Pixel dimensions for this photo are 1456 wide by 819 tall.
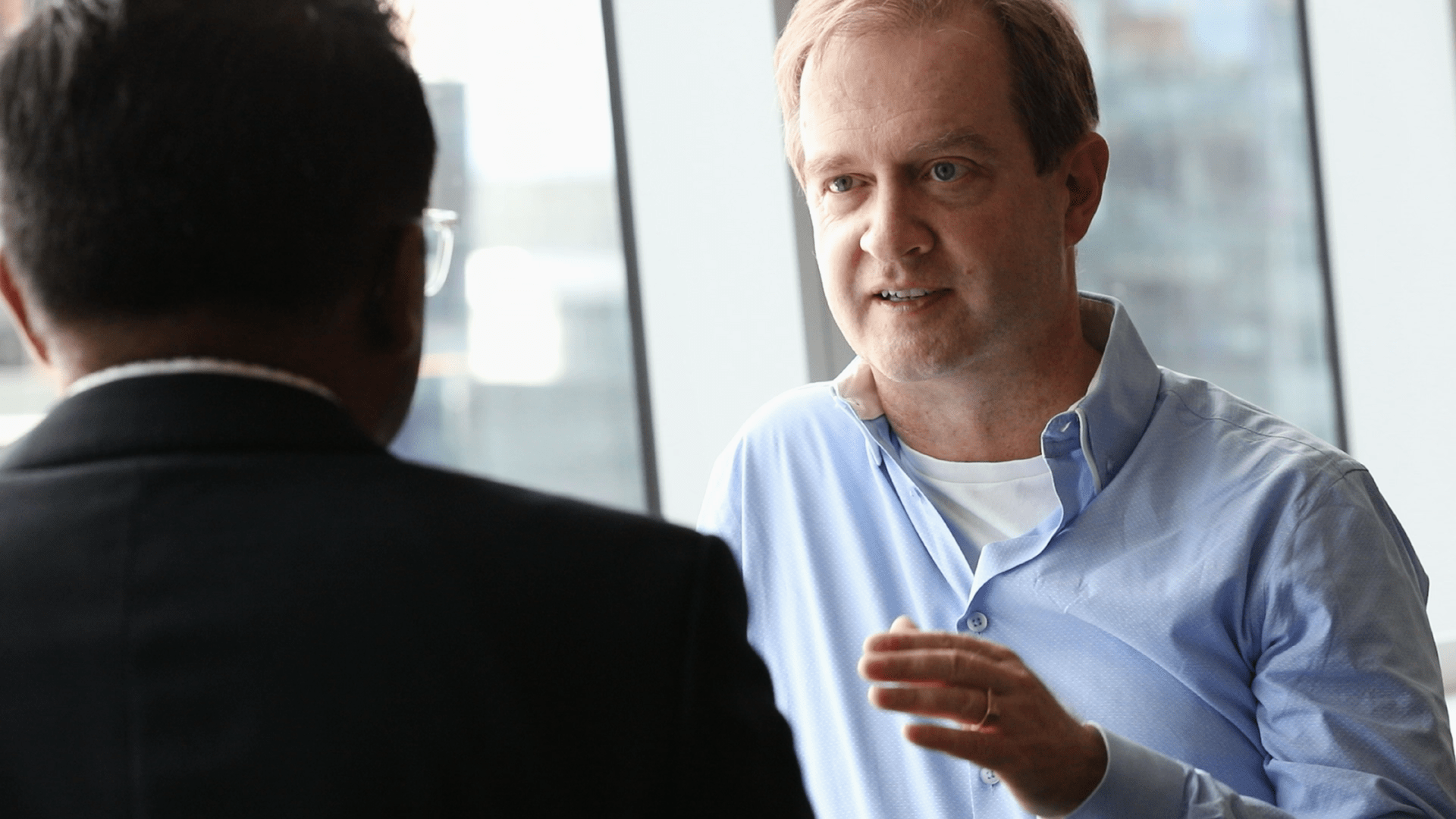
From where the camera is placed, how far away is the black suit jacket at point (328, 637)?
61 cm

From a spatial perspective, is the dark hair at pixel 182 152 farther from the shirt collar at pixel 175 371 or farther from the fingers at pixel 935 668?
the fingers at pixel 935 668

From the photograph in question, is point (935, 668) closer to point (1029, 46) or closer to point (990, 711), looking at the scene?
point (990, 711)

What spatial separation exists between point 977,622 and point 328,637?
0.97 m

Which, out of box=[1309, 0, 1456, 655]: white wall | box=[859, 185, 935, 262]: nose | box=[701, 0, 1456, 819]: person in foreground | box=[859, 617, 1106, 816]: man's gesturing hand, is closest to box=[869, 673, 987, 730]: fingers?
box=[859, 617, 1106, 816]: man's gesturing hand

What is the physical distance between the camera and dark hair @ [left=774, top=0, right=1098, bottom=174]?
151 centimetres

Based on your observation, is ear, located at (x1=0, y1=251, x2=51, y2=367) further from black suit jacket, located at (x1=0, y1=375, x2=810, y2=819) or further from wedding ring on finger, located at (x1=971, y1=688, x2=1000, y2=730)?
wedding ring on finger, located at (x1=971, y1=688, x2=1000, y2=730)

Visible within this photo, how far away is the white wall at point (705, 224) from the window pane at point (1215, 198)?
2.69 feet

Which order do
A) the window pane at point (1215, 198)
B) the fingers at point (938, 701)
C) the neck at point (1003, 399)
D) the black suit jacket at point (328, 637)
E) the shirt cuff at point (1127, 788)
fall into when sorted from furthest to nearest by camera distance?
the window pane at point (1215, 198) → the neck at point (1003, 399) → the shirt cuff at point (1127, 788) → the fingers at point (938, 701) → the black suit jacket at point (328, 637)

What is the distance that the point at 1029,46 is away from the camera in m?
1.52

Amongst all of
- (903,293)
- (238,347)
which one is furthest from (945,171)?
(238,347)

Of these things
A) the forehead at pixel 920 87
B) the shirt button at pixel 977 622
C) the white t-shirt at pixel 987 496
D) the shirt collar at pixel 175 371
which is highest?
the forehead at pixel 920 87

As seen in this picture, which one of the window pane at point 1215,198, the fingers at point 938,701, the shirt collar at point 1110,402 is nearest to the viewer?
the fingers at point 938,701

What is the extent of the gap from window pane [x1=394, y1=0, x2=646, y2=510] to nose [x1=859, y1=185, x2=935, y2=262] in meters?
0.95

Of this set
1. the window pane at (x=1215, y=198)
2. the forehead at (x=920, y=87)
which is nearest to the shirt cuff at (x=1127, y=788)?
the forehead at (x=920, y=87)
